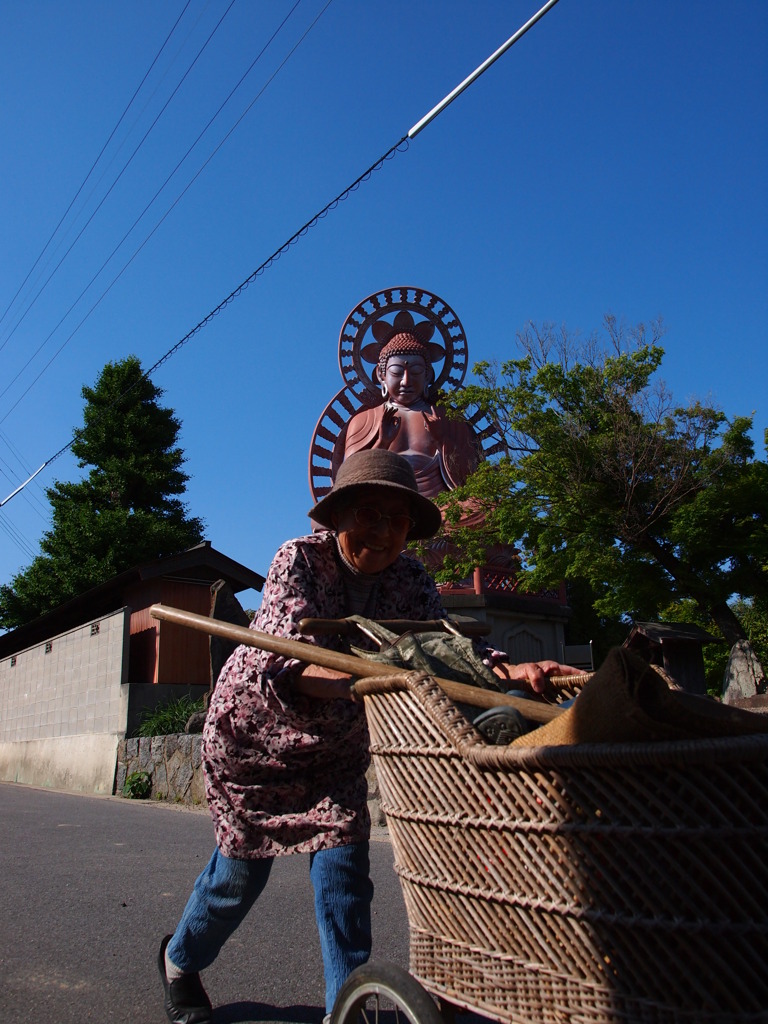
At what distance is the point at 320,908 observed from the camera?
2.26 metres

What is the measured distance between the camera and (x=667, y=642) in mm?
8883

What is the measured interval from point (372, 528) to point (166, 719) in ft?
39.6

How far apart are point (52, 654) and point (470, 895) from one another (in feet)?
57.3

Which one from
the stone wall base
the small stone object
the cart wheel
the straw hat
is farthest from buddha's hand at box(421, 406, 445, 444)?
the cart wheel

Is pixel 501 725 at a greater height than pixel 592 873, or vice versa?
pixel 501 725

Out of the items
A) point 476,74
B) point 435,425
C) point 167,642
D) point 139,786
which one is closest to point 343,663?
point 476,74

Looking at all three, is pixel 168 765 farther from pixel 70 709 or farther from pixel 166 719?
pixel 70 709

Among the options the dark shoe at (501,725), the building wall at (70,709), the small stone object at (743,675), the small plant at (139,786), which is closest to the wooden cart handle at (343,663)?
the dark shoe at (501,725)

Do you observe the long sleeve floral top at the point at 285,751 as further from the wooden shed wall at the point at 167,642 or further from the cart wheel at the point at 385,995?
the wooden shed wall at the point at 167,642

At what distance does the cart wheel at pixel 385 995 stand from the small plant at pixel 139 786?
11305 mm

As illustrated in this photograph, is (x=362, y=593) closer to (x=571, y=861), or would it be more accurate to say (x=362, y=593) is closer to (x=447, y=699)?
(x=447, y=699)

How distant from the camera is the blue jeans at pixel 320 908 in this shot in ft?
7.24

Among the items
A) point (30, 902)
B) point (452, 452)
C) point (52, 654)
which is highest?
point (452, 452)

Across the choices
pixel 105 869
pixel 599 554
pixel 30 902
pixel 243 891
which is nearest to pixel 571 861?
pixel 243 891
